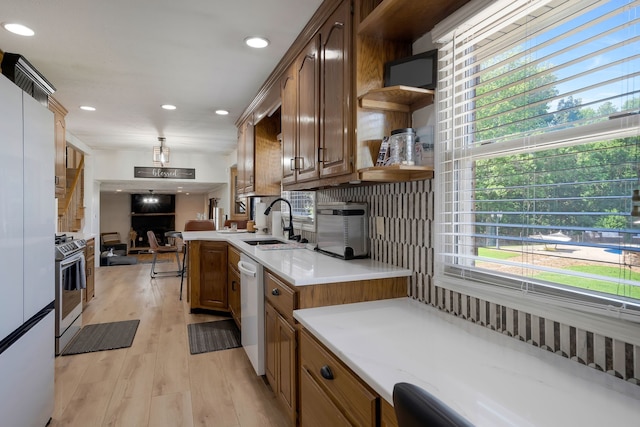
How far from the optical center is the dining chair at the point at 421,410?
52 cm

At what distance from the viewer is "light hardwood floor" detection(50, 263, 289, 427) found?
2.06 m

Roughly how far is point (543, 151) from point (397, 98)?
30.1 inches

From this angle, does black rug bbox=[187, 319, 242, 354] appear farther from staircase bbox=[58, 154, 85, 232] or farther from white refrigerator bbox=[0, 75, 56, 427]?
staircase bbox=[58, 154, 85, 232]

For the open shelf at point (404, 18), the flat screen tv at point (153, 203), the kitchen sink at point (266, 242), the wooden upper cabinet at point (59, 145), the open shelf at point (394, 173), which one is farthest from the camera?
the flat screen tv at point (153, 203)

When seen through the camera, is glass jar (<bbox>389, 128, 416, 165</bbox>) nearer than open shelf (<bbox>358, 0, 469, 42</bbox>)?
No

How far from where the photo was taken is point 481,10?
4.46 ft

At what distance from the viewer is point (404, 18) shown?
1.60 m

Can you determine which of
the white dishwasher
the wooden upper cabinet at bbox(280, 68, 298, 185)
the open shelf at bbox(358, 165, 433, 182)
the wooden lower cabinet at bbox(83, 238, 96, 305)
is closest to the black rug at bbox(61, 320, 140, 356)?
the wooden lower cabinet at bbox(83, 238, 96, 305)

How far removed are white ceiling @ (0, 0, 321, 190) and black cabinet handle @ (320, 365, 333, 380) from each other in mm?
1979

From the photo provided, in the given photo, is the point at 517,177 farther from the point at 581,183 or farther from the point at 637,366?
the point at 637,366

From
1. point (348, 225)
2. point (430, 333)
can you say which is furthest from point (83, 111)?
point (430, 333)

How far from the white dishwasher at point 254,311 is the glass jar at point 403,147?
1.21 meters

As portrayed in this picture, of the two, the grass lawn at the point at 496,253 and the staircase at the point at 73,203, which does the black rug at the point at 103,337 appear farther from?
the grass lawn at the point at 496,253

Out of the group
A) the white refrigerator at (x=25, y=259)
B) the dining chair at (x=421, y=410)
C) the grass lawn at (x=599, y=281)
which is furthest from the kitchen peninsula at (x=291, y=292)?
the white refrigerator at (x=25, y=259)
